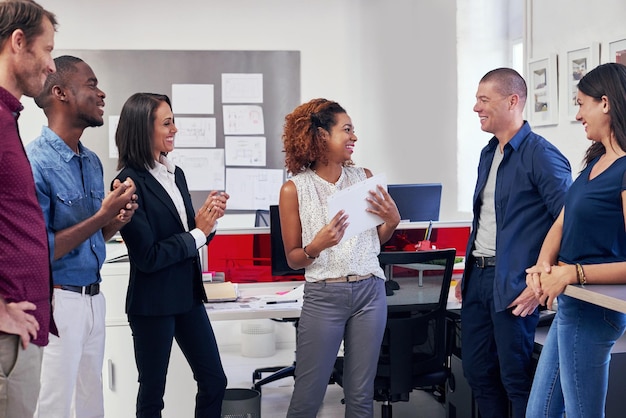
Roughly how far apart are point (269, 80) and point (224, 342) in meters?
2.02

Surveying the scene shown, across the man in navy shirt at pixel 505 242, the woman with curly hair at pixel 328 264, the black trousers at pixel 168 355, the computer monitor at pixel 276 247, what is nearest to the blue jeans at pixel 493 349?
the man in navy shirt at pixel 505 242

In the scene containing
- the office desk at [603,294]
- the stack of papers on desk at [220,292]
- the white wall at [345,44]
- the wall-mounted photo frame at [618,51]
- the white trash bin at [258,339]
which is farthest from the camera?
the white trash bin at [258,339]

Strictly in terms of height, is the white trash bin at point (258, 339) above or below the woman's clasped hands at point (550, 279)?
below

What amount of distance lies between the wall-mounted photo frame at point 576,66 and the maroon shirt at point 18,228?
110 inches

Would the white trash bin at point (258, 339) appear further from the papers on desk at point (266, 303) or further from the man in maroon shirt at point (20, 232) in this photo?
the man in maroon shirt at point (20, 232)

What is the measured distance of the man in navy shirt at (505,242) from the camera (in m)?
2.61

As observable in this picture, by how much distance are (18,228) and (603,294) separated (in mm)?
1398

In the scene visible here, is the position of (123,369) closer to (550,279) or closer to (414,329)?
(414,329)

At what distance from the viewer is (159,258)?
2.48 m

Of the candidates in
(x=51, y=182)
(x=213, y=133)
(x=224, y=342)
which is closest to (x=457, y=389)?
(x=51, y=182)

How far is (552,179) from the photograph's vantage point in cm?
257

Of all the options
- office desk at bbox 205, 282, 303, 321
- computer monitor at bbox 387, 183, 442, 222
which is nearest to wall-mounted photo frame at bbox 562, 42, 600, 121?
computer monitor at bbox 387, 183, 442, 222

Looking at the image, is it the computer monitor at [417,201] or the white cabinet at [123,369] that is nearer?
the white cabinet at [123,369]

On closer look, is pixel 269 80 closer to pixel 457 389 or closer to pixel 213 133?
pixel 213 133
